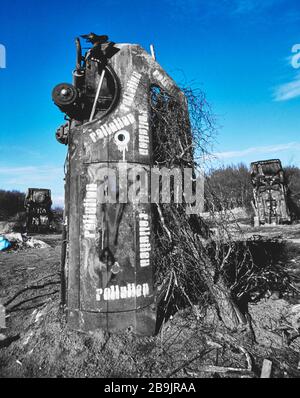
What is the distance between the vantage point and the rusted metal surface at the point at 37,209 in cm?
2020

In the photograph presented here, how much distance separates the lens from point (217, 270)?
14.8 feet

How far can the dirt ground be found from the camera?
11.1ft

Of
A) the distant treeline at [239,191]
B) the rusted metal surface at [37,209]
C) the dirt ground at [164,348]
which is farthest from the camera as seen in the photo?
the distant treeline at [239,191]

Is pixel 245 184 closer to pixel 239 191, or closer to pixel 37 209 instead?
pixel 239 191

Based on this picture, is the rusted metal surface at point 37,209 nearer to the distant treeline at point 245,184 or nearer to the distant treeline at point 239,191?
the distant treeline at point 239,191

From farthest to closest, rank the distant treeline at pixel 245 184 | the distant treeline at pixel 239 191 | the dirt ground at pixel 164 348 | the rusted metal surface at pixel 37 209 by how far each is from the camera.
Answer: the distant treeline at pixel 239 191
the distant treeline at pixel 245 184
the rusted metal surface at pixel 37 209
the dirt ground at pixel 164 348

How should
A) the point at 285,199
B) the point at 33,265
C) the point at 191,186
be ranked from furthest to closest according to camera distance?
1. the point at 285,199
2. the point at 33,265
3. the point at 191,186

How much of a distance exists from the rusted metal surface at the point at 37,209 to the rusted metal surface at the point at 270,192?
15.6m

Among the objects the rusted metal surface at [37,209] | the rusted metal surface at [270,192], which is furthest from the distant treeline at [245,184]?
the rusted metal surface at [37,209]

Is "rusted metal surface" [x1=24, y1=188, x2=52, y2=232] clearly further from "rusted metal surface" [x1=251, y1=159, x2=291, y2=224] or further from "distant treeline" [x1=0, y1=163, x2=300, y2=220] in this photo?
"rusted metal surface" [x1=251, y1=159, x2=291, y2=224]

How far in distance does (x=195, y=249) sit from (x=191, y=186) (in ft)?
3.92
